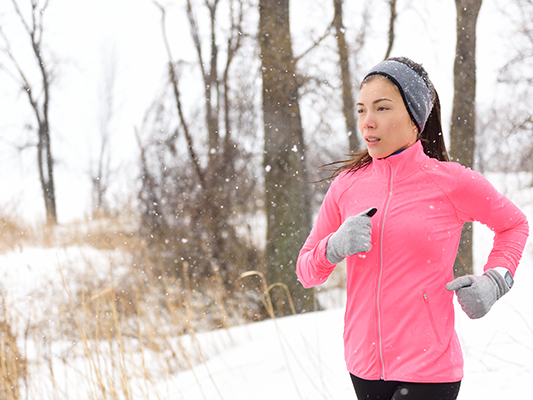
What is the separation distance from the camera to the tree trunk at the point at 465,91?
413 centimetres

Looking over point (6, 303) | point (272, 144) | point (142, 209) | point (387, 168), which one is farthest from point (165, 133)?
point (387, 168)

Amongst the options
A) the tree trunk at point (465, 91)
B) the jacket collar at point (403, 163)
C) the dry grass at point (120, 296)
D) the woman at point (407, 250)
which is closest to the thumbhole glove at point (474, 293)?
the woman at point (407, 250)

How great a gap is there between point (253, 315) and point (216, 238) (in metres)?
1.25

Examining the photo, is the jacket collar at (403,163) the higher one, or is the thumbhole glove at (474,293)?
the jacket collar at (403,163)

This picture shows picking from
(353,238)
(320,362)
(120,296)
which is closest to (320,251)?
(353,238)

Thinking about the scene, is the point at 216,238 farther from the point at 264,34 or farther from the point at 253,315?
the point at 264,34

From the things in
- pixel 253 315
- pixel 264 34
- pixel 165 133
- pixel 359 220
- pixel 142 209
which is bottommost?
pixel 253 315

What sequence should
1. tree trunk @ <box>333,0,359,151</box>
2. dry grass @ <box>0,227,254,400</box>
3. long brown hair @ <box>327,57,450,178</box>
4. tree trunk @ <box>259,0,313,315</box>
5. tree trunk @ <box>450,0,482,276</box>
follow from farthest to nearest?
1. tree trunk @ <box>333,0,359,151</box>
2. tree trunk @ <box>259,0,313,315</box>
3. tree trunk @ <box>450,0,482,276</box>
4. dry grass @ <box>0,227,254,400</box>
5. long brown hair @ <box>327,57,450,178</box>

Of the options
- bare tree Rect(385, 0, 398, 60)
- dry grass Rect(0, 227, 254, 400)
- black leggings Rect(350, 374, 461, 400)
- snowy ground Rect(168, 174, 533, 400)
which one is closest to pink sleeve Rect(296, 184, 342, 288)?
black leggings Rect(350, 374, 461, 400)

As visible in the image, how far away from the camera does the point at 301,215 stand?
4.57 m

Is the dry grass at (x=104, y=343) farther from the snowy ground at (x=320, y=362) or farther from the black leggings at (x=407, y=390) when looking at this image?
the black leggings at (x=407, y=390)

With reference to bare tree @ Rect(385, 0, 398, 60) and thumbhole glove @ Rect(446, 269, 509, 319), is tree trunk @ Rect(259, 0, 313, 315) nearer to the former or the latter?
bare tree @ Rect(385, 0, 398, 60)

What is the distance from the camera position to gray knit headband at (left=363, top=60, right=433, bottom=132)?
118 cm

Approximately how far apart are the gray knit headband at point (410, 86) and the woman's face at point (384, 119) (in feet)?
0.05
